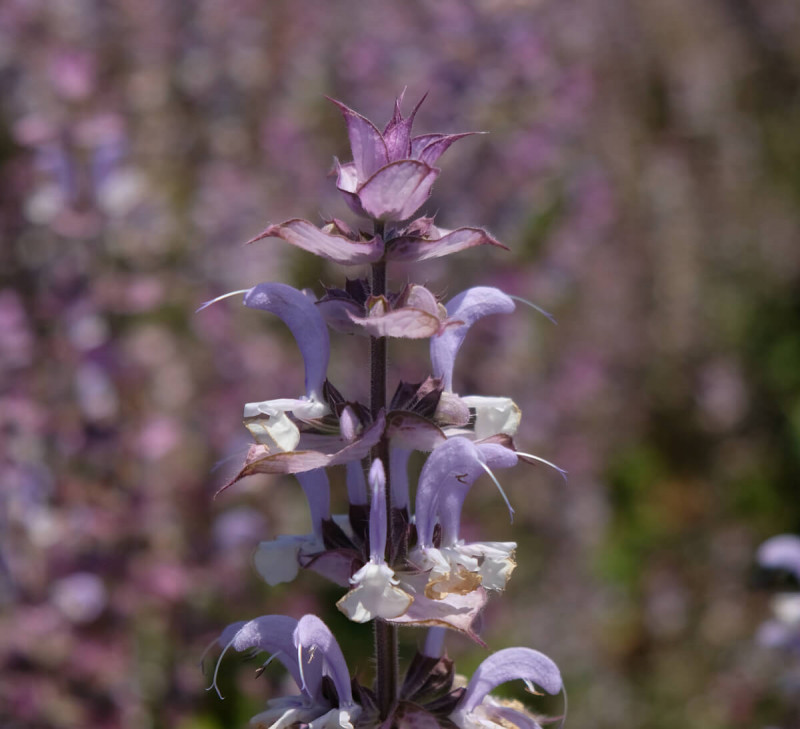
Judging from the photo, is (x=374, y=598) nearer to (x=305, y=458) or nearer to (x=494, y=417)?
(x=305, y=458)

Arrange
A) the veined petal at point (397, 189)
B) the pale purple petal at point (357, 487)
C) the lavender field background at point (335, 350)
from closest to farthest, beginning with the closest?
the veined petal at point (397, 189)
the pale purple petal at point (357, 487)
the lavender field background at point (335, 350)

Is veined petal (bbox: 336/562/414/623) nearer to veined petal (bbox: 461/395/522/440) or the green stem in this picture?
the green stem

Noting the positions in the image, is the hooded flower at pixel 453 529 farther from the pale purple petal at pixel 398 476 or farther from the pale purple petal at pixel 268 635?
the pale purple petal at pixel 268 635

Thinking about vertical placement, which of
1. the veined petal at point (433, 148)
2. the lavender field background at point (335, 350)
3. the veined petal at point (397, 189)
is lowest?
the lavender field background at point (335, 350)

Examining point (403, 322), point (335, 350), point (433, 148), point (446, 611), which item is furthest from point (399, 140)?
point (335, 350)

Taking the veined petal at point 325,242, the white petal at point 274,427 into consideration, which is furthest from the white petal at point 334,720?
the veined petal at point 325,242

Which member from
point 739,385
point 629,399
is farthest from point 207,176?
point 739,385
